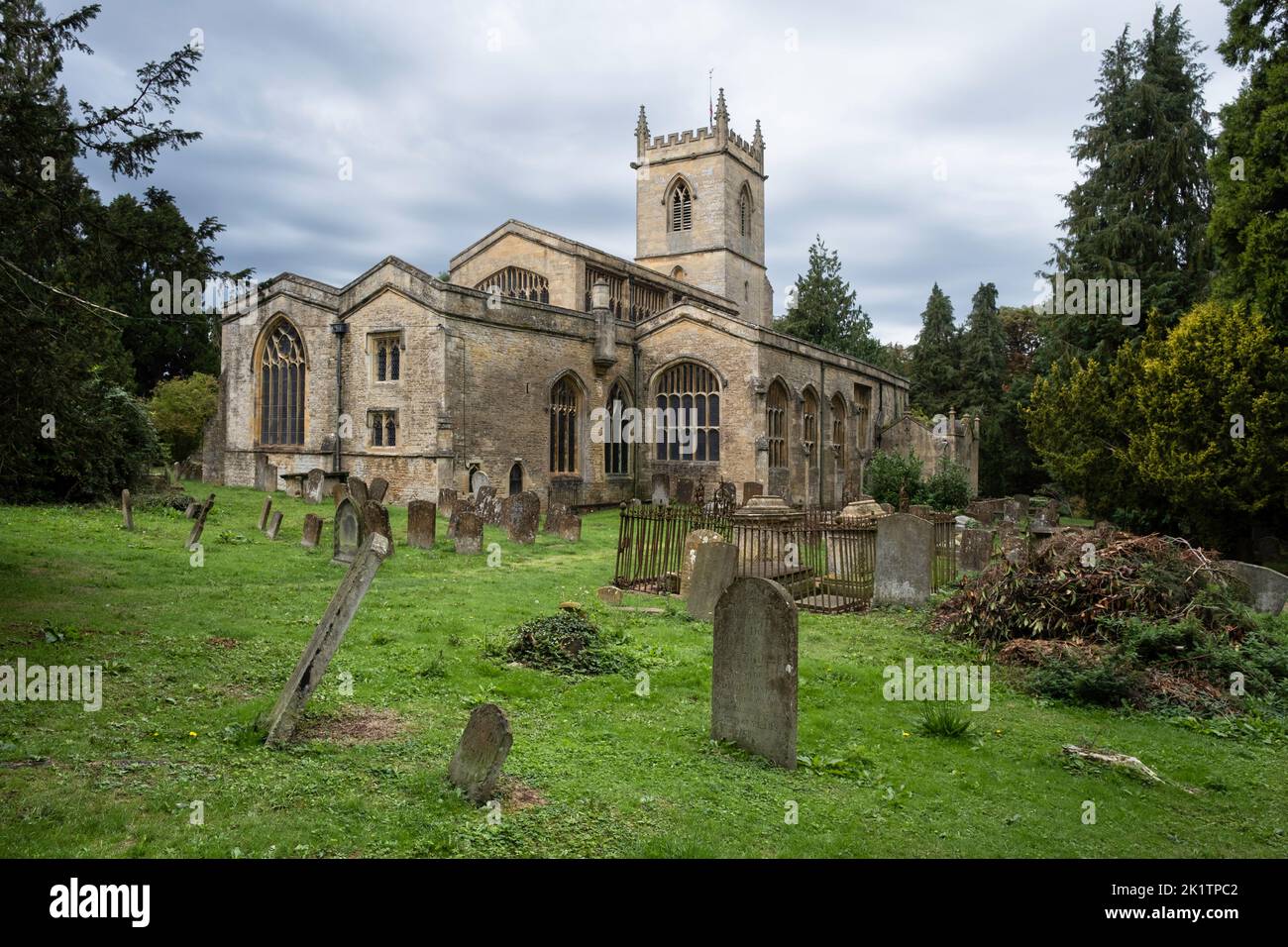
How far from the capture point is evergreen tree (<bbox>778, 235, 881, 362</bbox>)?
45.5m

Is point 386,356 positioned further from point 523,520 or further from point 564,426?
point 523,520

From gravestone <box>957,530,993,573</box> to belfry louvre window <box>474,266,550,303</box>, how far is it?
2108cm

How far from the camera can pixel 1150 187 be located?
26281mm

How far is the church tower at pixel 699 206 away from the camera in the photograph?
136 ft

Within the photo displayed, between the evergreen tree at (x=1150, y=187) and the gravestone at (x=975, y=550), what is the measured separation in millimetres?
15068

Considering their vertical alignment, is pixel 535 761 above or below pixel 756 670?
below

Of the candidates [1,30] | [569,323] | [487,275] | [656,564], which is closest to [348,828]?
[1,30]

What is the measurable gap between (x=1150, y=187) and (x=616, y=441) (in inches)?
769

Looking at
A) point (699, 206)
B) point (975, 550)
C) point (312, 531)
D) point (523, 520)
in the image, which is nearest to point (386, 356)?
point (523, 520)

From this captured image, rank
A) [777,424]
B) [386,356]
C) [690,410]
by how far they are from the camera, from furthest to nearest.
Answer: [777,424] → [690,410] → [386,356]

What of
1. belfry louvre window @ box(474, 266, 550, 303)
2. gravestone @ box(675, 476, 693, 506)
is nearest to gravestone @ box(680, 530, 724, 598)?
gravestone @ box(675, 476, 693, 506)

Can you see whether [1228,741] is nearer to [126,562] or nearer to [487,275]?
[126,562]

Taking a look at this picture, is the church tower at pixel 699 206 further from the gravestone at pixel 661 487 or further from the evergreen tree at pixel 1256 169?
the evergreen tree at pixel 1256 169

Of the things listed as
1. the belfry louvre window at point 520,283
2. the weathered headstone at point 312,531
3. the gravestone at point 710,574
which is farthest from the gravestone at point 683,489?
the gravestone at point 710,574
